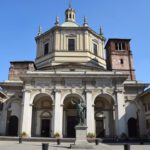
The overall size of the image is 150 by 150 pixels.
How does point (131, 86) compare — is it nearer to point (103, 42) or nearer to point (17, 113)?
point (103, 42)

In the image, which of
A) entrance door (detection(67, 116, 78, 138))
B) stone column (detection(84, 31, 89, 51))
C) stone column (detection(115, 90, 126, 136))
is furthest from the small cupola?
entrance door (detection(67, 116, 78, 138))

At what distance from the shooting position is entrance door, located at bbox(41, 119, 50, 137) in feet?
99.8

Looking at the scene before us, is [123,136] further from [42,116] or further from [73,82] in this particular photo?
[42,116]

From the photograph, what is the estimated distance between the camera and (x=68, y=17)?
42500mm

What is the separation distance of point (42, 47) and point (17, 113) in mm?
12575

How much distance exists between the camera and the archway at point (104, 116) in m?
30.3

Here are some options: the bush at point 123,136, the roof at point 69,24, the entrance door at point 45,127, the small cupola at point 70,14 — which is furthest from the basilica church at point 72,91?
the small cupola at point 70,14

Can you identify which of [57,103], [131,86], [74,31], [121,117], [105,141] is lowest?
[105,141]

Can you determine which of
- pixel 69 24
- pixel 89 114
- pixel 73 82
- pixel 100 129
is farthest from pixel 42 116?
pixel 69 24

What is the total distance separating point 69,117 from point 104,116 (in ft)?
16.4

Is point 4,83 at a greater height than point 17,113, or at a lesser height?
greater

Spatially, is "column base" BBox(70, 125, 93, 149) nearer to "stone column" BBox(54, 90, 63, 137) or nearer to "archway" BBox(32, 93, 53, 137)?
"stone column" BBox(54, 90, 63, 137)

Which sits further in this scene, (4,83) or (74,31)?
(74,31)

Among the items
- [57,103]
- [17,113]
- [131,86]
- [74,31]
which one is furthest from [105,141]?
[74,31]
